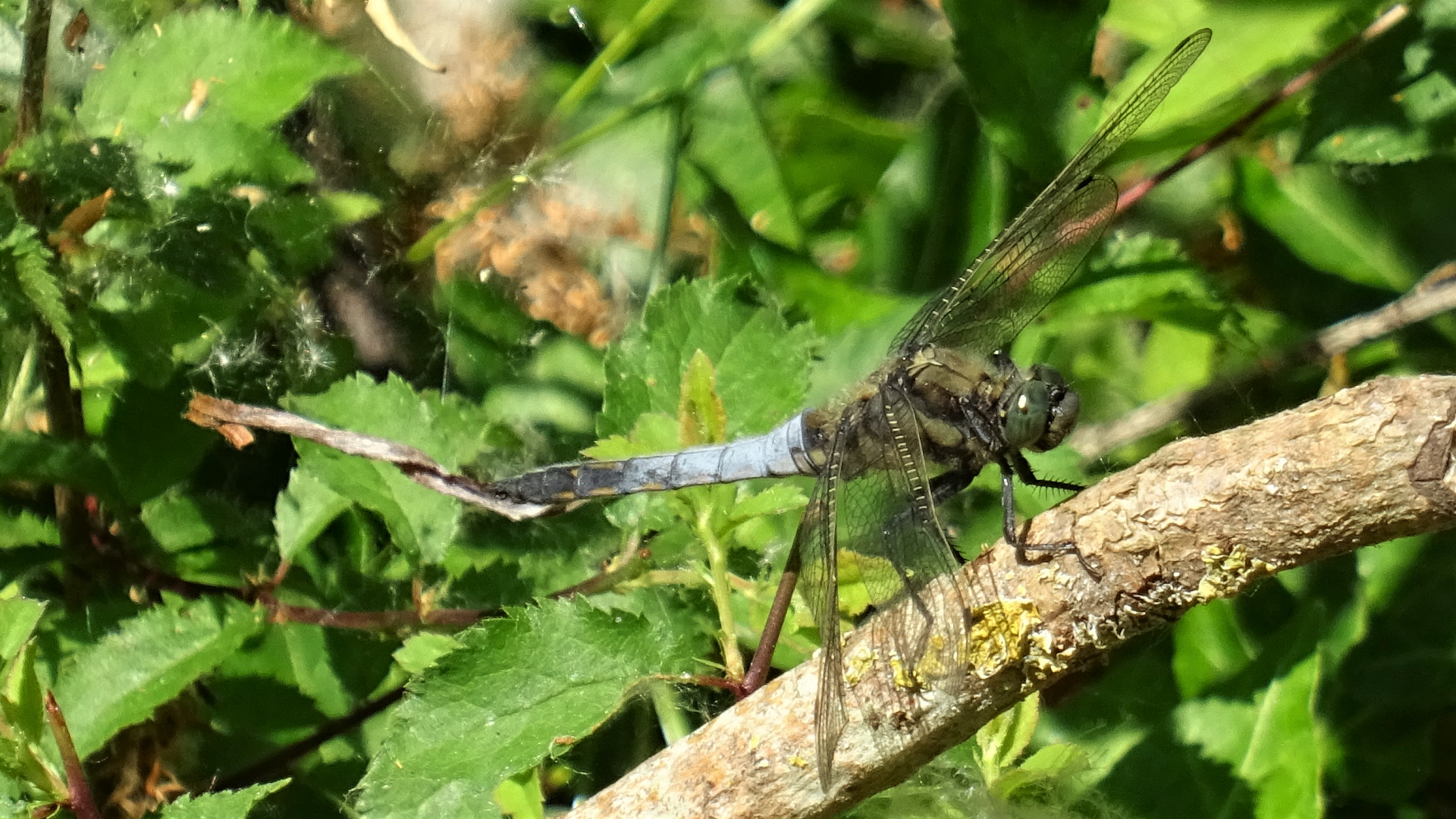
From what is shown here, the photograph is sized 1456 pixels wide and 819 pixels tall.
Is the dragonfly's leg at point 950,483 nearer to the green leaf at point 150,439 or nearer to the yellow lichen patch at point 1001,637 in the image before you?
the yellow lichen patch at point 1001,637

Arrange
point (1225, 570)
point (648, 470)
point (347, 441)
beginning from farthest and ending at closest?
point (648, 470), point (347, 441), point (1225, 570)

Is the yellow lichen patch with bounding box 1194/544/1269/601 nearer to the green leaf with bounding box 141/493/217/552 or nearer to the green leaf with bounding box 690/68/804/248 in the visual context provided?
the green leaf with bounding box 690/68/804/248

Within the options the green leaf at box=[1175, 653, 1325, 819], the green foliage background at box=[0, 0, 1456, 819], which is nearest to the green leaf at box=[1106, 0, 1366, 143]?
the green foliage background at box=[0, 0, 1456, 819]

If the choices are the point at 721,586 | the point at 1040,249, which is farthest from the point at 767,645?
the point at 1040,249

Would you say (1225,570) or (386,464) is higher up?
(1225,570)

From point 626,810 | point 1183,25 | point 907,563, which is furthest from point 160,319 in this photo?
point 1183,25

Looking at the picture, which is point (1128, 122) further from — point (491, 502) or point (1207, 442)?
point (491, 502)

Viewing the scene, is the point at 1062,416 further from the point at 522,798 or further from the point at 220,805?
the point at 220,805
